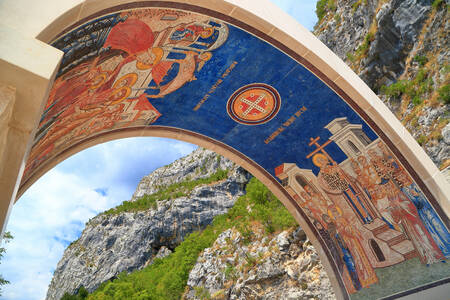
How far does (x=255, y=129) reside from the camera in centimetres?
666

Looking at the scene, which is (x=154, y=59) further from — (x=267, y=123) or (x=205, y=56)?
(x=267, y=123)

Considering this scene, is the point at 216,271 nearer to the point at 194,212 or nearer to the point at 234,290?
the point at 234,290

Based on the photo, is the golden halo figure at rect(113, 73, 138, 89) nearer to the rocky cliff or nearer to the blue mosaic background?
the blue mosaic background

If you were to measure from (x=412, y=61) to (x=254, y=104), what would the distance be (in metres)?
7.27

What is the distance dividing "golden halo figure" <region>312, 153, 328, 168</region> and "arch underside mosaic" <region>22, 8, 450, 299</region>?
0.07ft

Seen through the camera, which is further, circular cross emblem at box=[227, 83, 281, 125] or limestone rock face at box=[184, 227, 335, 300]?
limestone rock face at box=[184, 227, 335, 300]

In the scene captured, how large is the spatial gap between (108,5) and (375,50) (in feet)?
37.0

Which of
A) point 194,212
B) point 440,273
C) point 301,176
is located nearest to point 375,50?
point 301,176

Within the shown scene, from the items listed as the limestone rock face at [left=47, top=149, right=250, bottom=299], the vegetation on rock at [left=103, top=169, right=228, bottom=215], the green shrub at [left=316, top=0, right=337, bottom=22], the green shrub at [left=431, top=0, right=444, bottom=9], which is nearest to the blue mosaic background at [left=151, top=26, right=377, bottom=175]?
the green shrub at [left=431, top=0, right=444, bottom=9]

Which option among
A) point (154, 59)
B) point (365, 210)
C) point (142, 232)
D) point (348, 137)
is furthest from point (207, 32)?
point (142, 232)

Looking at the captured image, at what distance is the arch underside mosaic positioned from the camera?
4.52m

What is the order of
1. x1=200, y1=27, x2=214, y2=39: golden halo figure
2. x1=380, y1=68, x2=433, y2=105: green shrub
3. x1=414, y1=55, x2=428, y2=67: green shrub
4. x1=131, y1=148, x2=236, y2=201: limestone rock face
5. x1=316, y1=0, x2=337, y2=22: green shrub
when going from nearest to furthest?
x1=200, y1=27, x2=214, y2=39: golden halo figure < x1=380, y1=68, x2=433, y2=105: green shrub < x1=414, y1=55, x2=428, y2=67: green shrub < x1=316, y1=0, x2=337, y2=22: green shrub < x1=131, y1=148, x2=236, y2=201: limestone rock face

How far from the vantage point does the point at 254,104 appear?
6.20 meters

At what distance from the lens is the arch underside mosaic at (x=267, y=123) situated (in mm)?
4523
